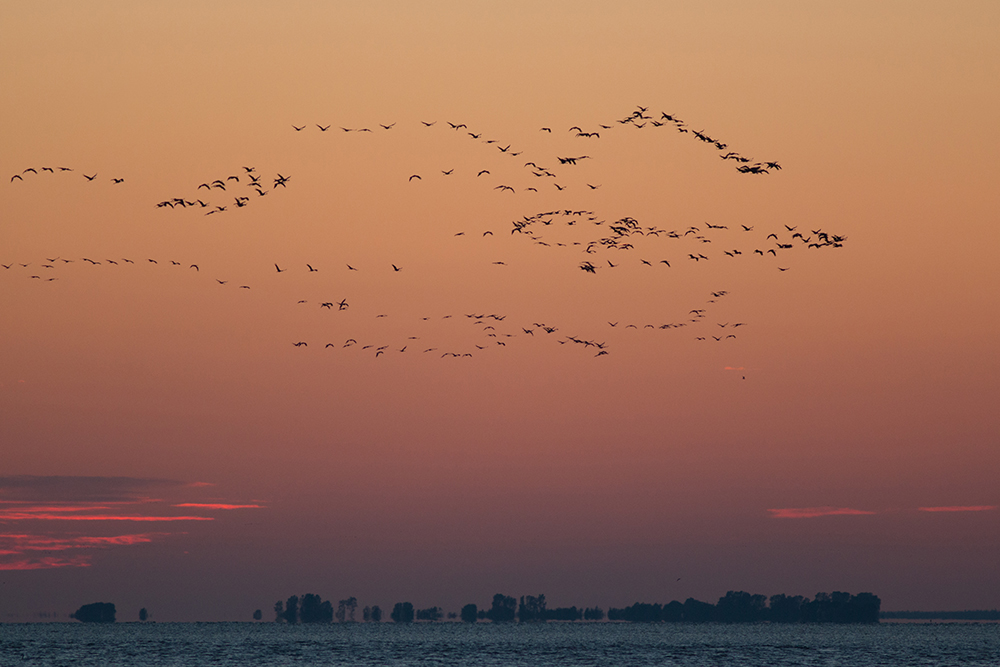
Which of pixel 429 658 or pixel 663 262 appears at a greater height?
pixel 663 262

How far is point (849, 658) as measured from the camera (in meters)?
199

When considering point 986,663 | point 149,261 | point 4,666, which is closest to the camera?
point 149,261

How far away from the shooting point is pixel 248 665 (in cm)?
17612

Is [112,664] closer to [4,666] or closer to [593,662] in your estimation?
[4,666]

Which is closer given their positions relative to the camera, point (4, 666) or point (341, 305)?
point (341, 305)

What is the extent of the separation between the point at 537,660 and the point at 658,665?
2207 centimetres

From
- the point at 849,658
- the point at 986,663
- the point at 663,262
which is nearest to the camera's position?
the point at 663,262

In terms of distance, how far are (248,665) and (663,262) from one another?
125 m

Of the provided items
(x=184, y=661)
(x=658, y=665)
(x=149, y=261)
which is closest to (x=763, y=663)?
(x=658, y=665)

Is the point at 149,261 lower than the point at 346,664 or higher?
higher

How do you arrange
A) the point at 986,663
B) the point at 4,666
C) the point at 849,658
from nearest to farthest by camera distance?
the point at 4,666 < the point at 986,663 < the point at 849,658

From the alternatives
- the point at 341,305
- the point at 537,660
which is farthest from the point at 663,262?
the point at 537,660

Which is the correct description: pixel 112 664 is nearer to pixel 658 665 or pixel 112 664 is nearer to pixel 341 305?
pixel 658 665

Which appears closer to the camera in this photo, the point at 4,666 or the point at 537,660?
the point at 4,666
